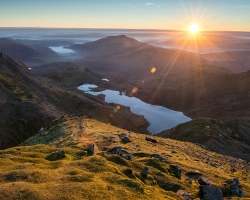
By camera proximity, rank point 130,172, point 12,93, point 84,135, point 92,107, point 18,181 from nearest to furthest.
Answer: point 18,181 → point 130,172 → point 84,135 → point 12,93 → point 92,107

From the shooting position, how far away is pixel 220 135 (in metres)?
130

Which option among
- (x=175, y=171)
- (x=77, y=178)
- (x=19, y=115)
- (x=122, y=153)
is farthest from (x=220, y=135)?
(x=77, y=178)

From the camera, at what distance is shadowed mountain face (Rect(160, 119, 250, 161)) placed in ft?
385

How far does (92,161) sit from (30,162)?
6.59m

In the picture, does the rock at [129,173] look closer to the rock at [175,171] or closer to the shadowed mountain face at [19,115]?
the rock at [175,171]

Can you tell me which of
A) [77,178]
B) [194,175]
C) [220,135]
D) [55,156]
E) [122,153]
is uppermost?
[77,178]

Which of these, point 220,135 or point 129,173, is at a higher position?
point 129,173

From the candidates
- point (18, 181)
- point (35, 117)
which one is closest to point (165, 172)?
point (18, 181)

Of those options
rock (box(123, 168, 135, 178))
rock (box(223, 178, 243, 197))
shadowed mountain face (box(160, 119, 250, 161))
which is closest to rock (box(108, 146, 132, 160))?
rock (box(123, 168, 135, 178))

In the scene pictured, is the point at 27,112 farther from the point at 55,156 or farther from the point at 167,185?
the point at 167,185

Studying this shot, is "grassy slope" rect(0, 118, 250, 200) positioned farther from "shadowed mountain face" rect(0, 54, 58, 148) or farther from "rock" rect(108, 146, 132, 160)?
"shadowed mountain face" rect(0, 54, 58, 148)

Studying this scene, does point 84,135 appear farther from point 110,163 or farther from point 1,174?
point 1,174

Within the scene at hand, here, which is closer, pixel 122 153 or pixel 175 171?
pixel 175 171

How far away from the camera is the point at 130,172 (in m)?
41.3
